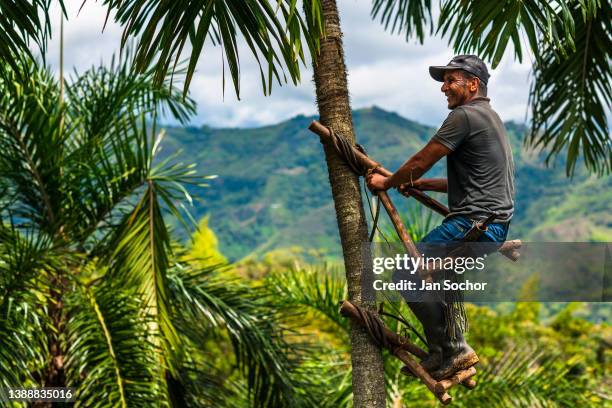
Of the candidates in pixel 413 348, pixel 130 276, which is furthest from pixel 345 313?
pixel 130 276

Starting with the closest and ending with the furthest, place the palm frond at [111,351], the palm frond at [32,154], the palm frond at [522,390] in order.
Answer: the palm frond at [111,351] < the palm frond at [32,154] < the palm frond at [522,390]

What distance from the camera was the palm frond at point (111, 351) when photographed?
6.24 meters

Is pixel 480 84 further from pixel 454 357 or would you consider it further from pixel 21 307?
pixel 21 307

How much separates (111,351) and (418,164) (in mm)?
3269

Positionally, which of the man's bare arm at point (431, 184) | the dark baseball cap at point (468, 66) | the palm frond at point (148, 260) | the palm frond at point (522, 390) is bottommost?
the palm frond at point (522, 390)

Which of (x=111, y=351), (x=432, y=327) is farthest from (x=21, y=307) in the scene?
(x=432, y=327)

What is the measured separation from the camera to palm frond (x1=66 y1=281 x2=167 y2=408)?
624cm

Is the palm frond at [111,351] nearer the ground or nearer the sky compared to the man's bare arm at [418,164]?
nearer the ground

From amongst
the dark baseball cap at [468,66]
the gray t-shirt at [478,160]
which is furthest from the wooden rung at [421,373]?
the dark baseball cap at [468,66]

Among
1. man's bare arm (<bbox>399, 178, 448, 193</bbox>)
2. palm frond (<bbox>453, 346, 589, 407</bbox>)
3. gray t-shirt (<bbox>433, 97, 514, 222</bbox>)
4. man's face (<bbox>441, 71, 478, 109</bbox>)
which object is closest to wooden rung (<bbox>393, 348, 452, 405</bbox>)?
gray t-shirt (<bbox>433, 97, 514, 222</bbox>)

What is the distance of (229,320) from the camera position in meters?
8.27

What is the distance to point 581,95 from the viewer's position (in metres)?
7.42

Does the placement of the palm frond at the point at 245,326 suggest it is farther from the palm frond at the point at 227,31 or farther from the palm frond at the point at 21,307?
the palm frond at the point at 227,31

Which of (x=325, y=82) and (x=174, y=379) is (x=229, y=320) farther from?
(x=325, y=82)
